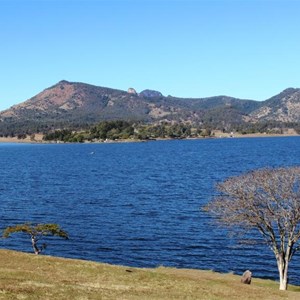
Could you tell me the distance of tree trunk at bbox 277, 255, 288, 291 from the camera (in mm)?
49094

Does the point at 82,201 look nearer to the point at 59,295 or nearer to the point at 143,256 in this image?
the point at 143,256

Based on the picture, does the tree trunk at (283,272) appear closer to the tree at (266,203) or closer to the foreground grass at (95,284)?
the tree at (266,203)

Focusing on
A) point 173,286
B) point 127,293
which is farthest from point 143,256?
point 127,293

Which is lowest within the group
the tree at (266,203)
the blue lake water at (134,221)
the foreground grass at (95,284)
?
the blue lake water at (134,221)

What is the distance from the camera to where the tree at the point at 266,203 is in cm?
5072

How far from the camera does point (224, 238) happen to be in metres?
76.2

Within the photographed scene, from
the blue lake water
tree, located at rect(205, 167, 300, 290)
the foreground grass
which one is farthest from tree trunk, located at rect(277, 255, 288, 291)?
the blue lake water

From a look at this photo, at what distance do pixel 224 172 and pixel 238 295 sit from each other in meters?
134

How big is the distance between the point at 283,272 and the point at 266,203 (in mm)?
7096

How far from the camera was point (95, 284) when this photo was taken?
126 ft

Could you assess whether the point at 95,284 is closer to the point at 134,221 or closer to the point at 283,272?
the point at 283,272

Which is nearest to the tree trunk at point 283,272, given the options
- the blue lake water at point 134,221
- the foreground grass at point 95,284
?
the foreground grass at point 95,284

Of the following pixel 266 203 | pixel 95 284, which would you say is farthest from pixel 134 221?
pixel 95 284

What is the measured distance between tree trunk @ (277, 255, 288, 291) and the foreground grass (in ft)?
19.7
